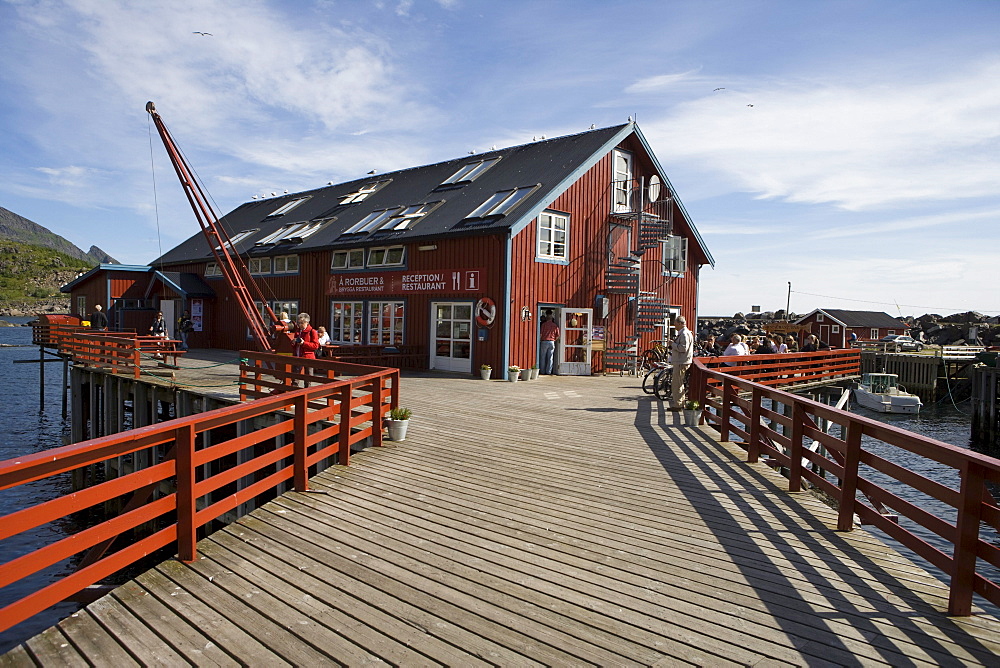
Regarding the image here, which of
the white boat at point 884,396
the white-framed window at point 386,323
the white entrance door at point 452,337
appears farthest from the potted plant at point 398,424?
the white boat at point 884,396

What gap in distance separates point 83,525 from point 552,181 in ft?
47.7

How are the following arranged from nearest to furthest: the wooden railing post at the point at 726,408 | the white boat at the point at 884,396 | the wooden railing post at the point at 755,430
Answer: the wooden railing post at the point at 755,430, the wooden railing post at the point at 726,408, the white boat at the point at 884,396

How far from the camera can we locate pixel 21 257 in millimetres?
176250

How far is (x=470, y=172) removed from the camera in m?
23.8

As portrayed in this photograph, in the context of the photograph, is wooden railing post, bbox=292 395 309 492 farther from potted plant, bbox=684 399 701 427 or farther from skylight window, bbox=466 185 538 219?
skylight window, bbox=466 185 538 219

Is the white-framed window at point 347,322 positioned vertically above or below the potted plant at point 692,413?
above

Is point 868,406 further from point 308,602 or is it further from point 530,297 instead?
point 308,602

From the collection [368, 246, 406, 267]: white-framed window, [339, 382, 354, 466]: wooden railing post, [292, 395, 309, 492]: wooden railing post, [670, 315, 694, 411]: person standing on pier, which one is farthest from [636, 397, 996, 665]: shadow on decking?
[368, 246, 406, 267]: white-framed window

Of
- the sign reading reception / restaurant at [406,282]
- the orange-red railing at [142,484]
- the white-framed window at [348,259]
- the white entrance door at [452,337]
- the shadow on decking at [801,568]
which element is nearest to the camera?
the orange-red railing at [142,484]

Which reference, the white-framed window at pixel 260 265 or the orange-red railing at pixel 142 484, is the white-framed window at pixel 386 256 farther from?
the orange-red railing at pixel 142 484

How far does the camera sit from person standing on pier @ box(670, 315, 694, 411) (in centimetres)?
1239

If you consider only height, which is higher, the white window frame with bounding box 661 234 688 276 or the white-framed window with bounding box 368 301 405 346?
the white window frame with bounding box 661 234 688 276

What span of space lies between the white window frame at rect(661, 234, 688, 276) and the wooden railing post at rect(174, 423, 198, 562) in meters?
19.6

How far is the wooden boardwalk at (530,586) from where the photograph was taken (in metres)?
3.78
